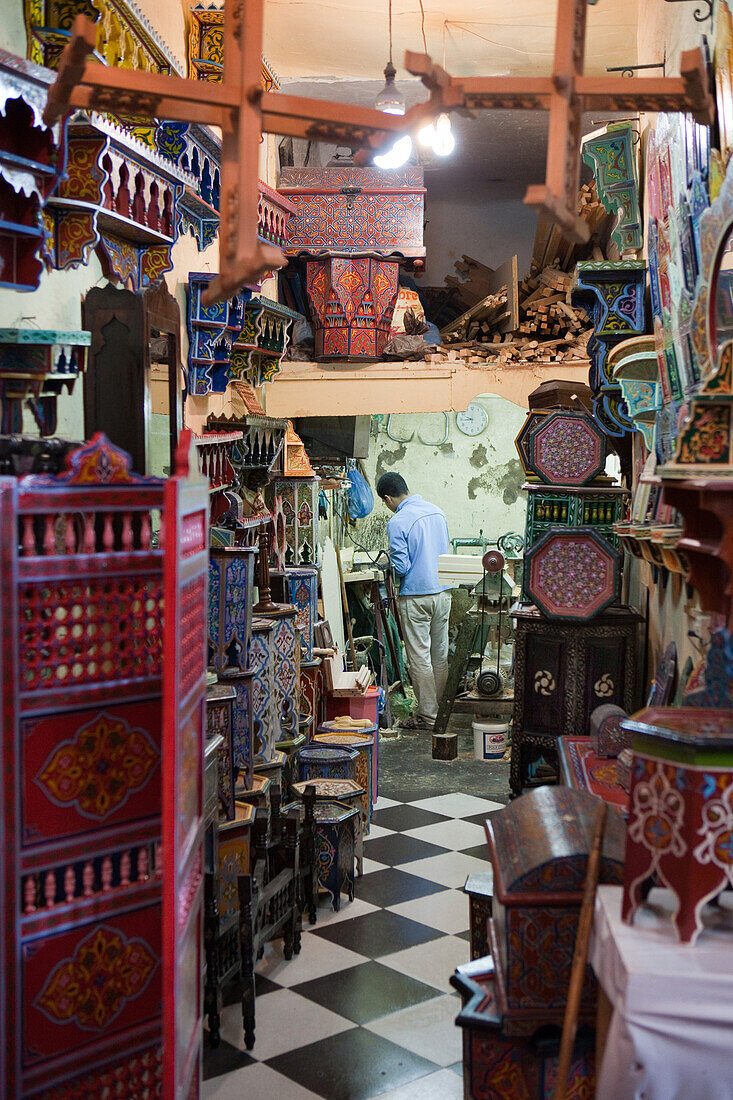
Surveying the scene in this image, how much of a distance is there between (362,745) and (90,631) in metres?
3.85

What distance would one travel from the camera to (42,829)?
7.97ft

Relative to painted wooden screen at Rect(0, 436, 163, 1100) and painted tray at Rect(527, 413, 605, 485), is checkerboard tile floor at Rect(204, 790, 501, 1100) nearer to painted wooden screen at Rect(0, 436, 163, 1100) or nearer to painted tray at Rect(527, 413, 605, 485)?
painted wooden screen at Rect(0, 436, 163, 1100)

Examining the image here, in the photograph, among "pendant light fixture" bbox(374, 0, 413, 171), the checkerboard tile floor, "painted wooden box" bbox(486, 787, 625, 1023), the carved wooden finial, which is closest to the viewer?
the carved wooden finial

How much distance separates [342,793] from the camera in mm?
5316

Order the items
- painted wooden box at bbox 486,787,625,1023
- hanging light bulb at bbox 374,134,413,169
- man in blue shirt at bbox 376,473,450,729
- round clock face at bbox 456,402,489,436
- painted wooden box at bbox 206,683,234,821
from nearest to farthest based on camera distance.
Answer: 1. painted wooden box at bbox 486,787,625,1023
2. painted wooden box at bbox 206,683,234,821
3. hanging light bulb at bbox 374,134,413,169
4. man in blue shirt at bbox 376,473,450,729
5. round clock face at bbox 456,402,489,436

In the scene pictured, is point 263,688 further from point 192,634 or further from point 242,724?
point 192,634

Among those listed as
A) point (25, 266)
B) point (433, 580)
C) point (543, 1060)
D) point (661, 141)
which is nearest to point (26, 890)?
point (543, 1060)

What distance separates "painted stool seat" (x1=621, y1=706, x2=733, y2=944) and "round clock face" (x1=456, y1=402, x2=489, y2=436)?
33.7 feet

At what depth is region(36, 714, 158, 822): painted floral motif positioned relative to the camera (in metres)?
2.45

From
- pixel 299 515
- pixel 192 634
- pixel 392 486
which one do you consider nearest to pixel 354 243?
pixel 392 486

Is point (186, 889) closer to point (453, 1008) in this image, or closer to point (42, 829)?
point (42, 829)

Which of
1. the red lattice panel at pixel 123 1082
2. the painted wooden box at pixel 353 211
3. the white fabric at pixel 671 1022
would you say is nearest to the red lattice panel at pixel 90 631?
the red lattice panel at pixel 123 1082

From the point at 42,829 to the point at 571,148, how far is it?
1988mm

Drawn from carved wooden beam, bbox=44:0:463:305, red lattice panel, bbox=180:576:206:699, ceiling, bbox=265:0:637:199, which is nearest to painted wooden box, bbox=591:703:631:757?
red lattice panel, bbox=180:576:206:699
